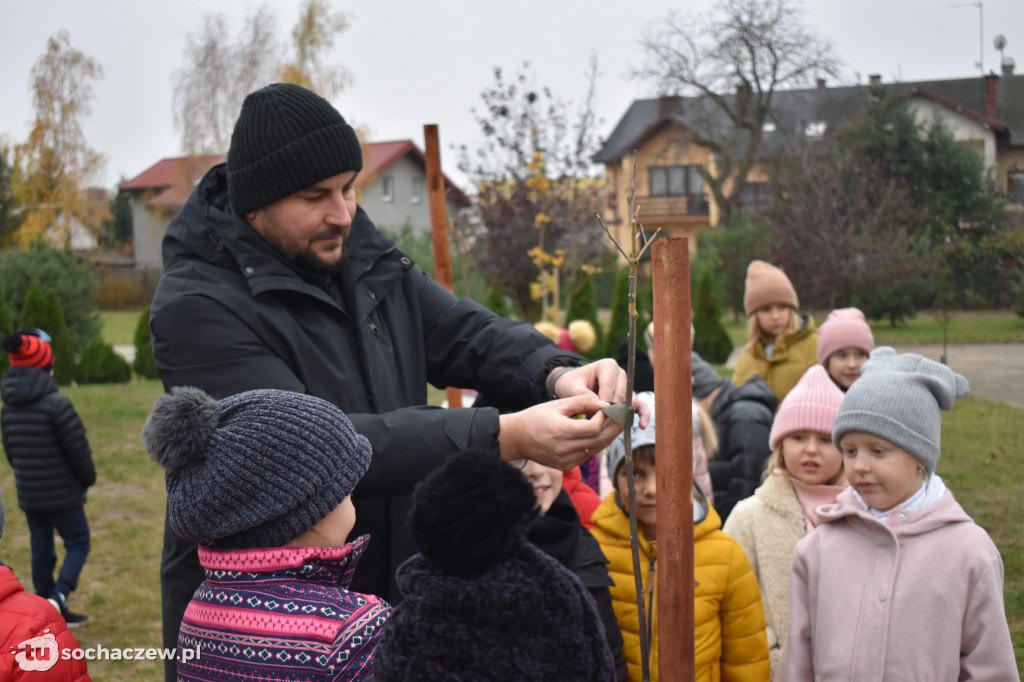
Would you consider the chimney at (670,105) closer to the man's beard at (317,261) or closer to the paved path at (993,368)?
the paved path at (993,368)

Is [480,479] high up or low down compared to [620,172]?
down

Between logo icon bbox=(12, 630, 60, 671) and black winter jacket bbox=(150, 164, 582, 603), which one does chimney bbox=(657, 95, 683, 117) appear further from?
logo icon bbox=(12, 630, 60, 671)

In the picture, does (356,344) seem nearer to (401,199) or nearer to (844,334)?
(844,334)

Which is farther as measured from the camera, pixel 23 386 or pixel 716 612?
pixel 23 386

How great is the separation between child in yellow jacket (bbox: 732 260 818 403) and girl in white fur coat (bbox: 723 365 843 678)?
2.04 m

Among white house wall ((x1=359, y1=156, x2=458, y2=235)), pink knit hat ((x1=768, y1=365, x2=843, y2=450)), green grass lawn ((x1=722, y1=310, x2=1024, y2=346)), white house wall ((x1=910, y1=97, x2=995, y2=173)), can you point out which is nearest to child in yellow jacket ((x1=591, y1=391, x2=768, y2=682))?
pink knit hat ((x1=768, y1=365, x2=843, y2=450))

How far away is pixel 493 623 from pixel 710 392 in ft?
13.1

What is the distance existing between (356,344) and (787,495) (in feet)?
5.84

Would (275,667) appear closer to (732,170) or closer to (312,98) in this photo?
(312,98)

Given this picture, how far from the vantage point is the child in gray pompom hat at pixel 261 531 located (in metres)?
1.61

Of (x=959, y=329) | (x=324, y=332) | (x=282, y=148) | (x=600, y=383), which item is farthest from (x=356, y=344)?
(x=959, y=329)

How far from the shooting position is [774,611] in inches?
124

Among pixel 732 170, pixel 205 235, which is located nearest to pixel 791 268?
pixel 732 170

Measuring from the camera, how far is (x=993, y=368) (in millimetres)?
12344
